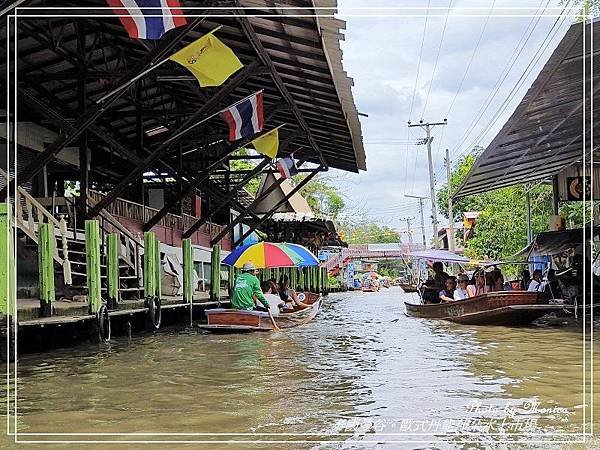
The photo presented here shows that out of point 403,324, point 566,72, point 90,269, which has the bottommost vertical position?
point 403,324

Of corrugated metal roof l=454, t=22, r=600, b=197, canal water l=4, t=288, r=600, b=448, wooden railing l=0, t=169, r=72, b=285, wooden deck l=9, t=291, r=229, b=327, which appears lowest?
canal water l=4, t=288, r=600, b=448

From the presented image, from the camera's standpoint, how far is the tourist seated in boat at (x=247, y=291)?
13648mm

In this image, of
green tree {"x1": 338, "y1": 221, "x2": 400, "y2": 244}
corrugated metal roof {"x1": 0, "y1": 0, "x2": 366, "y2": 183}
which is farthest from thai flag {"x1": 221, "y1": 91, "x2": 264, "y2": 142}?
green tree {"x1": 338, "y1": 221, "x2": 400, "y2": 244}

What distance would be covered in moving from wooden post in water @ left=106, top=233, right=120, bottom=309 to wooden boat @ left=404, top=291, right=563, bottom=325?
22.4ft

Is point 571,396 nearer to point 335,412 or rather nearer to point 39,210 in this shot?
point 335,412

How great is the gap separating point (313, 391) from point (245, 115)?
23.9 ft

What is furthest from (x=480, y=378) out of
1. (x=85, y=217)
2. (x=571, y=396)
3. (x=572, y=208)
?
(x=572, y=208)

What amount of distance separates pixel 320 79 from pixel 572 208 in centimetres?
1115

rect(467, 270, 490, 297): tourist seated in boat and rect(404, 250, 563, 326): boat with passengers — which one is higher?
rect(467, 270, 490, 297): tourist seated in boat

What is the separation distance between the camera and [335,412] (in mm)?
5988

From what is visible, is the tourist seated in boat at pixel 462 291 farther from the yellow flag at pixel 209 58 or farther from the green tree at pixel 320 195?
the green tree at pixel 320 195

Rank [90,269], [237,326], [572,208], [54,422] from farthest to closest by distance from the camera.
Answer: [572,208] < [237,326] < [90,269] < [54,422]

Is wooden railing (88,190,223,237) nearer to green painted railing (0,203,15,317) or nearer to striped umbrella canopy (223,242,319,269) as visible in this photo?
striped umbrella canopy (223,242,319,269)

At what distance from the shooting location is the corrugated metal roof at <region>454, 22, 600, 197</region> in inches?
301
